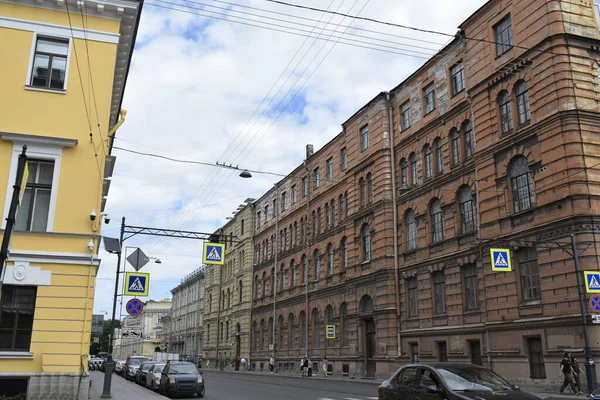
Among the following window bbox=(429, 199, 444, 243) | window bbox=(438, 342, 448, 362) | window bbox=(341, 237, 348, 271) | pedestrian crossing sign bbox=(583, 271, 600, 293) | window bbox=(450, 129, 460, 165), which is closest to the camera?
pedestrian crossing sign bbox=(583, 271, 600, 293)

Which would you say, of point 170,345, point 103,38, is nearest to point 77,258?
point 103,38

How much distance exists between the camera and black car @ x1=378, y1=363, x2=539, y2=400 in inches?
393

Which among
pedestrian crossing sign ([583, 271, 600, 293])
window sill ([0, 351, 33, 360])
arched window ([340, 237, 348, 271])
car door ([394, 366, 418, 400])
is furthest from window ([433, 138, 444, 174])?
window sill ([0, 351, 33, 360])

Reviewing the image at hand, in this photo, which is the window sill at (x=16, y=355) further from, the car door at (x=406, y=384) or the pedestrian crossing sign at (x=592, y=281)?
the pedestrian crossing sign at (x=592, y=281)

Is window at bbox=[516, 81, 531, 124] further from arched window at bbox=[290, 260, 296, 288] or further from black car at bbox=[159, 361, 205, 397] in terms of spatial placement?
arched window at bbox=[290, 260, 296, 288]

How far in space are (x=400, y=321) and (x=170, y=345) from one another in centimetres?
7941

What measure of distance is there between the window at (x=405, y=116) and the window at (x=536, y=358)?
16.1 metres

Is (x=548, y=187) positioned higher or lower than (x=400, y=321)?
higher

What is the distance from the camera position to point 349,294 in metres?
39.6

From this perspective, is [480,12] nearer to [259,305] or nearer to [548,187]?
[548,187]

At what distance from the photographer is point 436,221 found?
104 ft

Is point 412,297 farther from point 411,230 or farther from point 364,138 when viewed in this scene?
point 364,138

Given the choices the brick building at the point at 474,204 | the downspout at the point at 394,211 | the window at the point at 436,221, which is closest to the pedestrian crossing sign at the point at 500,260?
the brick building at the point at 474,204

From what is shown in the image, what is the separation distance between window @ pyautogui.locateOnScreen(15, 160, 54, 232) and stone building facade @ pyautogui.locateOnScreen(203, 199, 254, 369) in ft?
135
